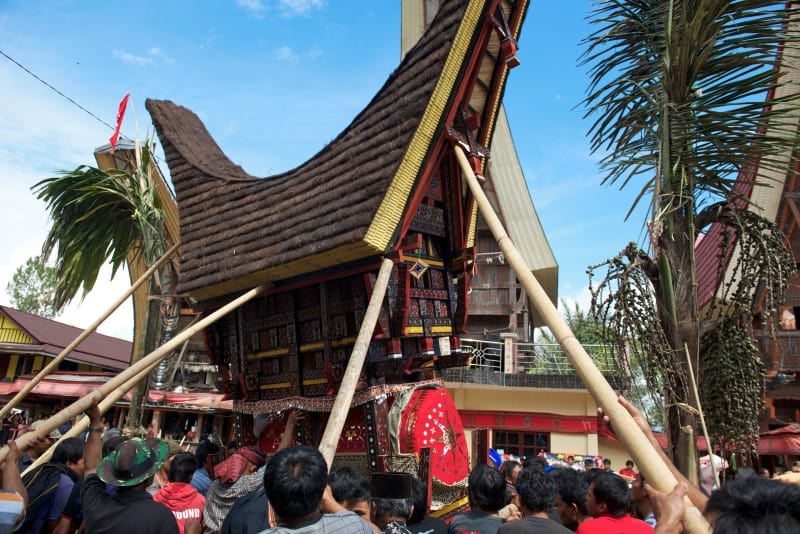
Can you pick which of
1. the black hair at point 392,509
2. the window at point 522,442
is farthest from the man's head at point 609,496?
the window at point 522,442

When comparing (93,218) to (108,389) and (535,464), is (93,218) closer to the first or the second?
(108,389)

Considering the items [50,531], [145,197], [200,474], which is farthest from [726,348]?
[145,197]

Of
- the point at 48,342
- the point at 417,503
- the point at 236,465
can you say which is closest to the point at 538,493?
the point at 417,503

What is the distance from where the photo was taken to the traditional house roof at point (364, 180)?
5.32 meters

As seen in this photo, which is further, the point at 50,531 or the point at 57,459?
the point at 57,459

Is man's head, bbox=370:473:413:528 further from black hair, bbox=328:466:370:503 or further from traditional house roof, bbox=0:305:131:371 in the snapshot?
traditional house roof, bbox=0:305:131:371

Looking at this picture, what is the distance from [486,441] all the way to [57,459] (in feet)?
11.7

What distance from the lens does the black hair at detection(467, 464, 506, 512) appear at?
321 cm

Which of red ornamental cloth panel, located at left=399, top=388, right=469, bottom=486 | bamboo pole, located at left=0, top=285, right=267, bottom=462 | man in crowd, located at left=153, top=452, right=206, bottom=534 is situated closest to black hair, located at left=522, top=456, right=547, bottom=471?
red ornamental cloth panel, located at left=399, top=388, right=469, bottom=486

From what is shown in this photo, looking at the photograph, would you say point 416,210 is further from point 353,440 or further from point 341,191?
point 353,440

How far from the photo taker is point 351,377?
4.35 meters

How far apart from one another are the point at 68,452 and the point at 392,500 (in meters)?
2.24

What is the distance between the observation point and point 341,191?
5.76m

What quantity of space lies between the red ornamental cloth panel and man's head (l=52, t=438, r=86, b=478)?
2.67 metres
